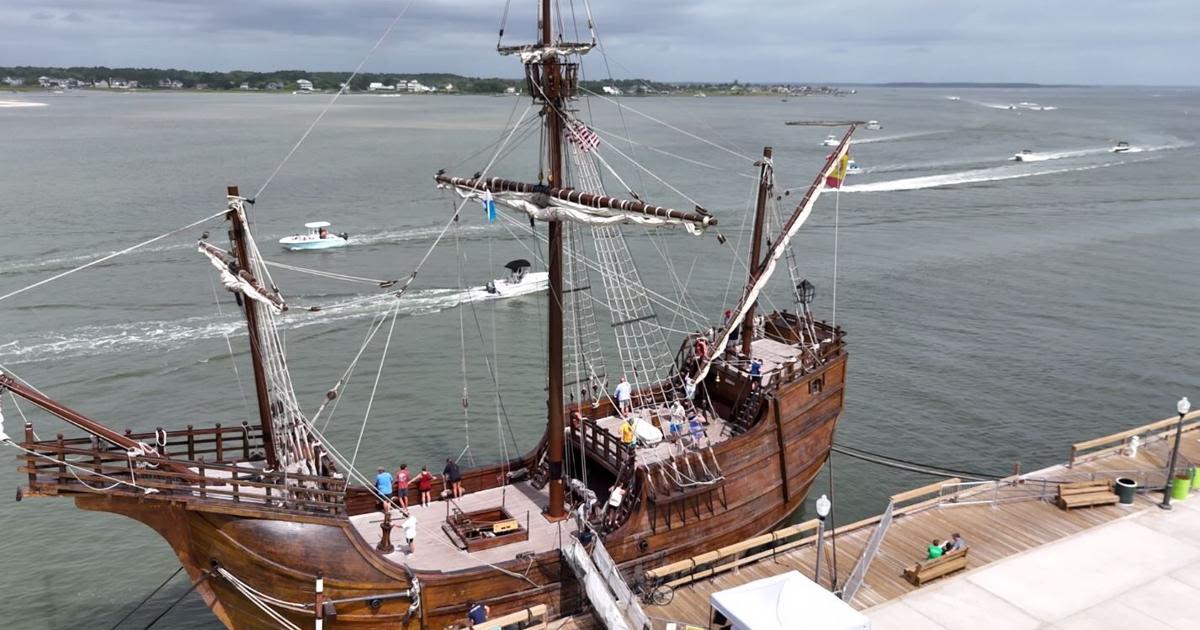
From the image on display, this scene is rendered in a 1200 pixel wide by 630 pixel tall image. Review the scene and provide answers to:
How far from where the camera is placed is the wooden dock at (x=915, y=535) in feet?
50.8

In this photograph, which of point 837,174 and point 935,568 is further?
point 837,174

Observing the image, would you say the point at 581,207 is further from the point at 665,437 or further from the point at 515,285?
the point at 515,285

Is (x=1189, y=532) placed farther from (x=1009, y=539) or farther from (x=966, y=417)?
(x=966, y=417)

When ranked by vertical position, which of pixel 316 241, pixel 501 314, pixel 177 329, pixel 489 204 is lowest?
pixel 501 314

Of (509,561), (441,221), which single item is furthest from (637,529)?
(441,221)

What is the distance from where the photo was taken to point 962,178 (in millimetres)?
82812

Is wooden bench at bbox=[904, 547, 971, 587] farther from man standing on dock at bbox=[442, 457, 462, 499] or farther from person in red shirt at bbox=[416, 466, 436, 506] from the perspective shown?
person in red shirt at bbox=[416, 466, 436, 506]

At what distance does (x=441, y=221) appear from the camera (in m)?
58.6

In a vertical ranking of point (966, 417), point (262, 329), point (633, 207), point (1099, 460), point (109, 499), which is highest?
point (633, 207)

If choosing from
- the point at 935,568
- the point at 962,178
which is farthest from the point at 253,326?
the point at 962,178

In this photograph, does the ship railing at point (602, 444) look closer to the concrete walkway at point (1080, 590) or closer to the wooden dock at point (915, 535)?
the wooden dock at point (915, 535)

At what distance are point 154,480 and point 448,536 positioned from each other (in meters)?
5.29

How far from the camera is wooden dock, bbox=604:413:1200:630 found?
50.8 feet

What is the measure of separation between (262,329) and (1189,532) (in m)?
18.2
